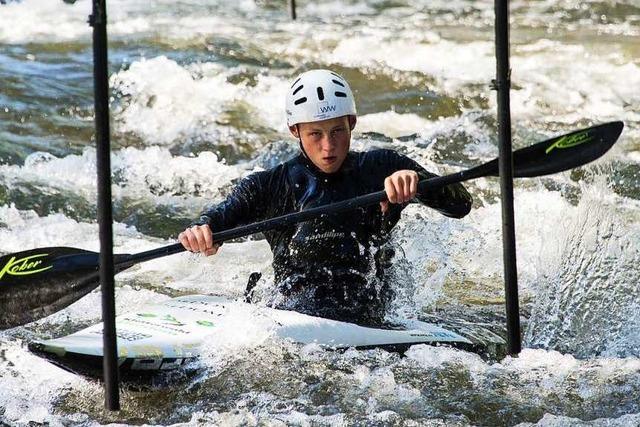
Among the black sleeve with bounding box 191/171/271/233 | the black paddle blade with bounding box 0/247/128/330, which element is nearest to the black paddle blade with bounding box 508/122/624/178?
the black sleeve with bounding box 191/171/271/233

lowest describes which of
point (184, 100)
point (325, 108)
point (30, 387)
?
point (30, 387)

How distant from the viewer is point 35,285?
178 inches

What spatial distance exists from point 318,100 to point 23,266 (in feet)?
4.60

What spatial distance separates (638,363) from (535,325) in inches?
29.5

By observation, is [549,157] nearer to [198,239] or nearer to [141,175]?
[198,239]

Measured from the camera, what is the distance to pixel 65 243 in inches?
289

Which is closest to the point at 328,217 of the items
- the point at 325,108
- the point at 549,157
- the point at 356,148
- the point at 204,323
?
the point at 325,108

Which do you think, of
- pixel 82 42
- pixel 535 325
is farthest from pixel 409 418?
pixel 82 42

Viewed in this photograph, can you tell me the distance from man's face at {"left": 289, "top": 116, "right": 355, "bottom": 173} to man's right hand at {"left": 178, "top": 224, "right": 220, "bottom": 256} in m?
0.66

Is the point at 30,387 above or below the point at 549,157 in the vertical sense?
below

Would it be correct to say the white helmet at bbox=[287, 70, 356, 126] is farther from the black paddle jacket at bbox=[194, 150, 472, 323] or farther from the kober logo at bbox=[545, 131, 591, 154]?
the kober logo at bbox=[545, 131, 591, 154]

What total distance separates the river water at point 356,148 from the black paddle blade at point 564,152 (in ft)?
2.59

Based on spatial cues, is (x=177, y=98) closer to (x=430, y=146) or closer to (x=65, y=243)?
(x=430, y=146)

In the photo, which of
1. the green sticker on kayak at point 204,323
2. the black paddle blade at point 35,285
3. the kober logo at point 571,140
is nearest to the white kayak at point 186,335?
the green sticker on kayak at point 204,323
